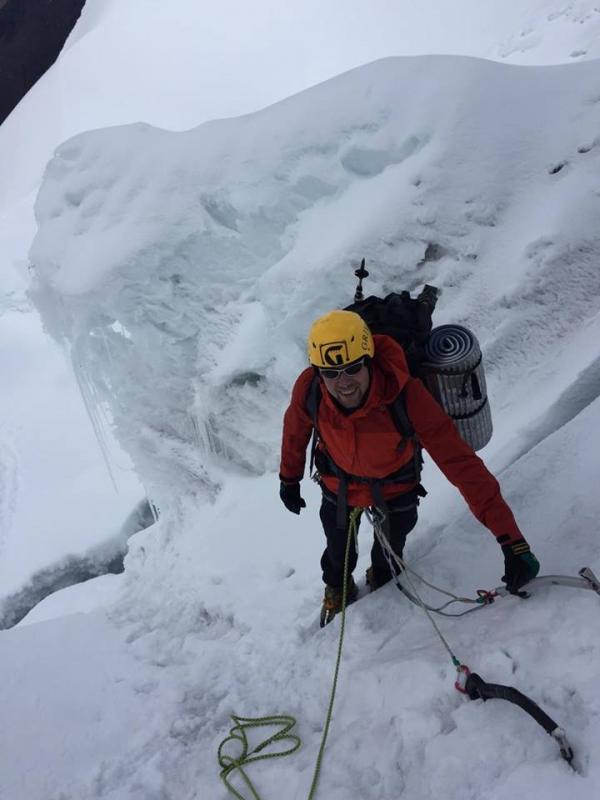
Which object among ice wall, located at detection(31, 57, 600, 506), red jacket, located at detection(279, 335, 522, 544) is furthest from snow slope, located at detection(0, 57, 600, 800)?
red jacket, located at detection(279, 335, 522, 544)

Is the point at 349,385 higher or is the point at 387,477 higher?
the point at 349,385

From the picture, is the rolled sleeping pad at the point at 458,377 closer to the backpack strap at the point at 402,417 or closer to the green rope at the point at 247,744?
the backpack strap at the point at 402,417

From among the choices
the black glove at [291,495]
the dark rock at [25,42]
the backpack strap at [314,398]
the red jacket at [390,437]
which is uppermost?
the dark rock at [25,42]

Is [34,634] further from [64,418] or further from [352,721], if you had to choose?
[64,418]

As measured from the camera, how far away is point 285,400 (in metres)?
5.34

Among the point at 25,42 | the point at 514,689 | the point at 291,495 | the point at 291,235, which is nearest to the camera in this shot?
the point at 514,689

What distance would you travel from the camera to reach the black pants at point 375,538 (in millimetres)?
2533

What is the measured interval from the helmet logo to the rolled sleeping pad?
1.96ft

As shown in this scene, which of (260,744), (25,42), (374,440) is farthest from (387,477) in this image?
(25,42)

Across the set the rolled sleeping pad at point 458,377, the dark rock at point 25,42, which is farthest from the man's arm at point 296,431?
the dark rock at point 25,42

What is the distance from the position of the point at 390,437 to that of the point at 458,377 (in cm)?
47

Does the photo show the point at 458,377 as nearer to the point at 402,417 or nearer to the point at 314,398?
the point at 402,417

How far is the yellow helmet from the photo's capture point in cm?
197

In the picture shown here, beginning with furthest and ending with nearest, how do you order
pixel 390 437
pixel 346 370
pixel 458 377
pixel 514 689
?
pixel 458 377 → pixel 390 437 → pixel 346 370 → pixel 514 689
